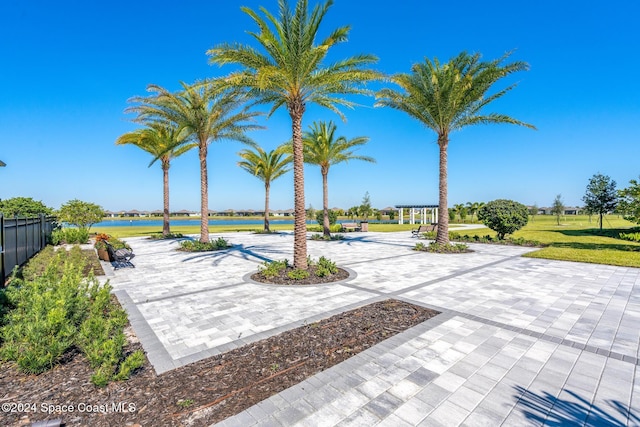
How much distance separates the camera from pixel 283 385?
3.24 m

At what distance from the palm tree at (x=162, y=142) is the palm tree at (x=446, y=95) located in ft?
42.5

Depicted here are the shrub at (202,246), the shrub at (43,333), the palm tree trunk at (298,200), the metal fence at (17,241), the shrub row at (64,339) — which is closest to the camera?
the shrub row at (64,339)

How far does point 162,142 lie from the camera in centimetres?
1945

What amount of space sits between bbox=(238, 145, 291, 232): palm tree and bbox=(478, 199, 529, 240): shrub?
52.3 ft

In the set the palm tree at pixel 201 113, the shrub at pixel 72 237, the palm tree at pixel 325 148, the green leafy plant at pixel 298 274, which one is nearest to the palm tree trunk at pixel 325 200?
the palm tree at pixel 325 148

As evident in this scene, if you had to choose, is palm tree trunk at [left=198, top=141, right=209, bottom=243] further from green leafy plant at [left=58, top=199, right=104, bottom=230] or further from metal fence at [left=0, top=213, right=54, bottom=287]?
green leafy plant at [left=58, top=199, right=104, bottom=230]

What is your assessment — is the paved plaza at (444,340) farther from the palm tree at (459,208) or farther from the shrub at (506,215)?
the palm tree at (459,208)

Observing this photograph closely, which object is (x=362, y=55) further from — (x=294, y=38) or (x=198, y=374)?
(x=198, y=374)

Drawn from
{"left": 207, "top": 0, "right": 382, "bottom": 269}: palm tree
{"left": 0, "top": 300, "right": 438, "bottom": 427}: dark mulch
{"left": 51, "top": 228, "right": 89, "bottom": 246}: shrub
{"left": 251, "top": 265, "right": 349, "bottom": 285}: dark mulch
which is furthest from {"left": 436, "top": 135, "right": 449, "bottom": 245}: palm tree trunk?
{"left": 51, "top": 228, "right": 89, "bottom": 246}: shrub

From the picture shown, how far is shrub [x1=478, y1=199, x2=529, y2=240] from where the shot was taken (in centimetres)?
1633

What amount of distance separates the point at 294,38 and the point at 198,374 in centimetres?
850

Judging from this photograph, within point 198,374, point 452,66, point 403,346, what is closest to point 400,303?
point 403,346

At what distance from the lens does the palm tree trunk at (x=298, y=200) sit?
350 inches

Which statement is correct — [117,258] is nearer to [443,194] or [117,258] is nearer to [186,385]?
[186,385]
